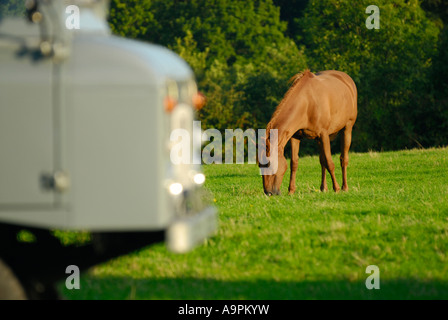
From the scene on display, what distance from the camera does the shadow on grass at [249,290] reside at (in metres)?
6.38

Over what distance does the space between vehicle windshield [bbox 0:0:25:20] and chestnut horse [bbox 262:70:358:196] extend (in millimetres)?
6886

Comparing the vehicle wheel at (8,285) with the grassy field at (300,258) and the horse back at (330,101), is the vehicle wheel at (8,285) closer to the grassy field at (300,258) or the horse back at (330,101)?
the grassy field at (300,258)

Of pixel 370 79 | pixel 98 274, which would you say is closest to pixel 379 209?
pixel 98 274

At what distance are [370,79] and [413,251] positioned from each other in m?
33.8

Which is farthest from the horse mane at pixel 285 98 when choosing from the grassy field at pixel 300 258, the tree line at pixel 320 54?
the tree line at pixel 320 54

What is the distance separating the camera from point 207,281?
6840mm

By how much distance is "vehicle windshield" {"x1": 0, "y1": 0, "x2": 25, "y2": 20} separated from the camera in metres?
6.16

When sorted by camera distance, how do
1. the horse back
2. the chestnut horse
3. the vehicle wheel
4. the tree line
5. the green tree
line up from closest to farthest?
the vehicle wheel, the chestnut horse, the horse back, the tree line, the green tree

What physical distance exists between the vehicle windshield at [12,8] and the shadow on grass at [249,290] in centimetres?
242

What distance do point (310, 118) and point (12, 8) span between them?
8.22 m

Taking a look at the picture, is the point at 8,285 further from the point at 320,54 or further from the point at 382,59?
the point at 320,54

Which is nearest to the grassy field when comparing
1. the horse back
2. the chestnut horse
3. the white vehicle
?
the white vehicle

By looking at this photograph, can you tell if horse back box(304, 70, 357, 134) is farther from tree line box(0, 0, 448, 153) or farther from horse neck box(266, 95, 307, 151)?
tree line box(0, 0, 448, 153)

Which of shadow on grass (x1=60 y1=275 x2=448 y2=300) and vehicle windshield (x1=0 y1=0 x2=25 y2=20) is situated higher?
vehicle windshield (x1=0 y1=0 x2=25 y2=20)
